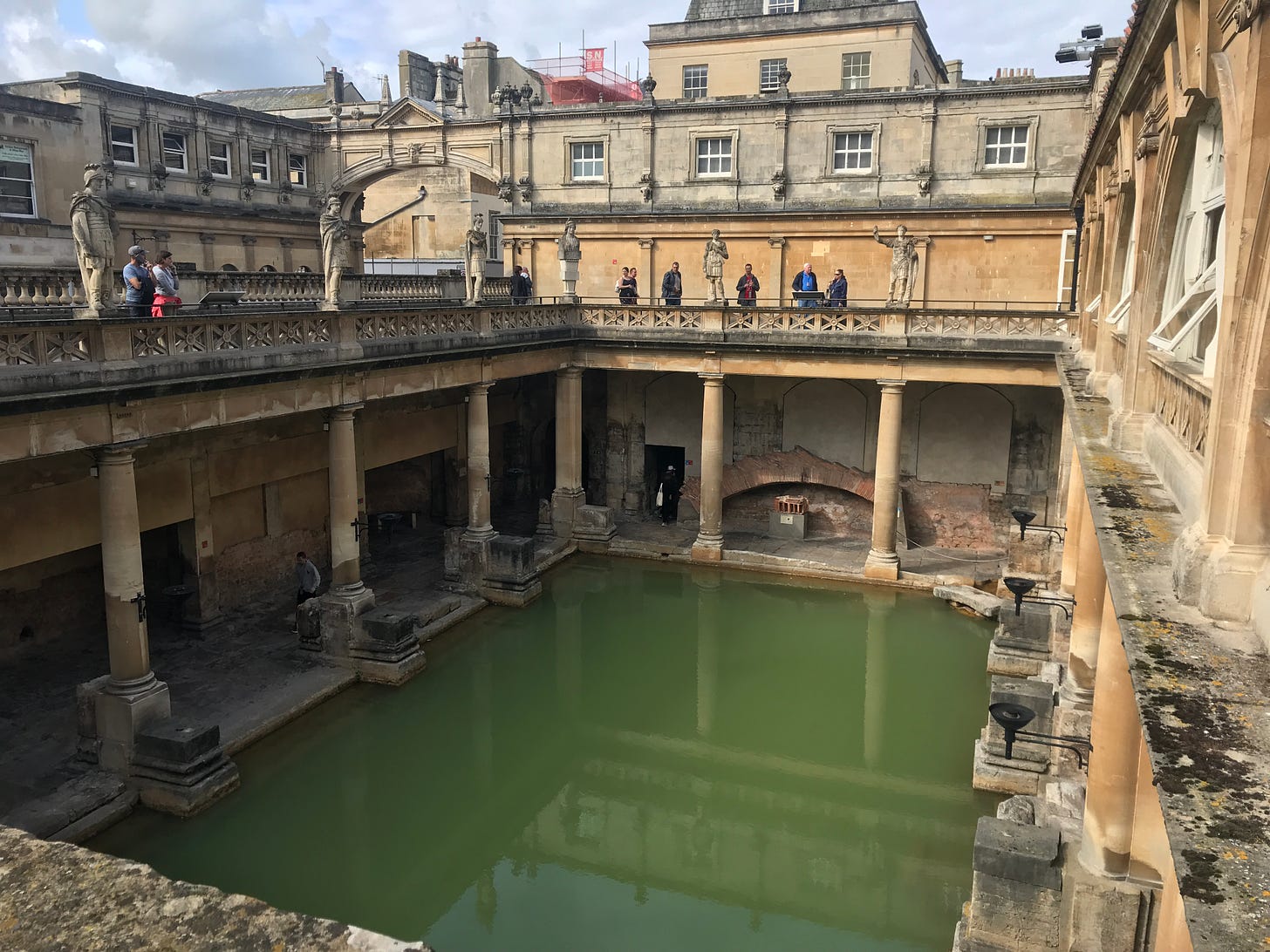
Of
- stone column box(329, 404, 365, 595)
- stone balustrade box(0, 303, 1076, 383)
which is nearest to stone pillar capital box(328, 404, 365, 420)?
stone column box(329, 404, 365, 595)

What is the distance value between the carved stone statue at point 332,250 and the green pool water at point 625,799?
6733 millimetres

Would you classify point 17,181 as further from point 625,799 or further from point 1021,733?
point 1021,733

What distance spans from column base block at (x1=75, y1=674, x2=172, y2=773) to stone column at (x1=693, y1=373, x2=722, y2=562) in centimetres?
1411

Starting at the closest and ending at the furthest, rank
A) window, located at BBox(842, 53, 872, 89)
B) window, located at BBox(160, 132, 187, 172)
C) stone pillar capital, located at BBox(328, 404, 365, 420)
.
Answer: stone pillar capital, located at BBox(328, 404, 365, 420)
window, located at BBox(160, 132, 187, 172)
window, located at BBox(842, 53, 872, 89)

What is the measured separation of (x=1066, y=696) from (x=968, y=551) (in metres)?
13.0

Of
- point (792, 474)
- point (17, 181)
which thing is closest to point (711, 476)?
point (792, 474)

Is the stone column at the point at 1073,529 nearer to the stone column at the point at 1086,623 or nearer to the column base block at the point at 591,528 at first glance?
the stone column at the point at 1086,623

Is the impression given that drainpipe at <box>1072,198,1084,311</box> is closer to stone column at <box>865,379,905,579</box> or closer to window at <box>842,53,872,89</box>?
stone column at <box>865,379,905,579</box>

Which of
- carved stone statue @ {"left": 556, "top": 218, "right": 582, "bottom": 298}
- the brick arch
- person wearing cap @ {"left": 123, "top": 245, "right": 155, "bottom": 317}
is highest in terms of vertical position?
carved stone statue @ {"left": 556, "top": 218, "right": 582, "bottom": 298}

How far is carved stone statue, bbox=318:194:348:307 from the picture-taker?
16.2 meters

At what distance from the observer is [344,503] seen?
17.2 m

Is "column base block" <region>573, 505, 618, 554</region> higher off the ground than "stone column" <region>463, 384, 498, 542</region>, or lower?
lower

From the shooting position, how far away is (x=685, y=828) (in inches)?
507

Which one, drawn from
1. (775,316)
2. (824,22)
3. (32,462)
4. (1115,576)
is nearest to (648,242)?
(775,316)
